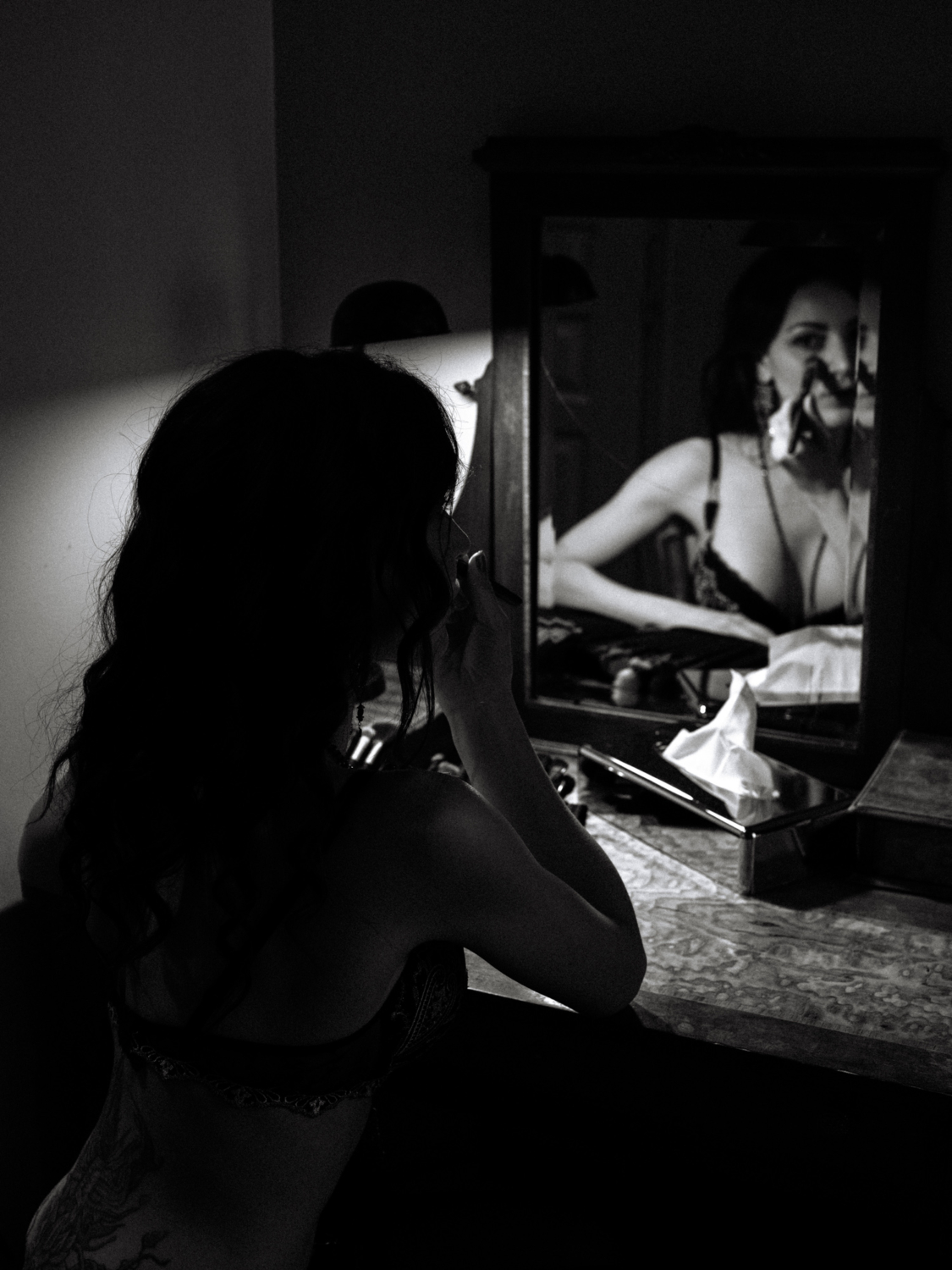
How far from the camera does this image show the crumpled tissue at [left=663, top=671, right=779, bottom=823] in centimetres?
165

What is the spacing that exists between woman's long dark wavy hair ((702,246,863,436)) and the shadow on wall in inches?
32.9

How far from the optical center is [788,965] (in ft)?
4.55

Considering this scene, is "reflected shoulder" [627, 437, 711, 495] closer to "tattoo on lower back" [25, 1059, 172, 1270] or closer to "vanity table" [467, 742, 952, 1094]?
"vanity table" [467, 742, 952, 1094]

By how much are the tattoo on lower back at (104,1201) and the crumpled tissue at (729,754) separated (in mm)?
849

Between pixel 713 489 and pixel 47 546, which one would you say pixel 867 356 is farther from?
pixel 47 546

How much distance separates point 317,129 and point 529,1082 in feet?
4.89

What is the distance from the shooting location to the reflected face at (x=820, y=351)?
1.67 meters

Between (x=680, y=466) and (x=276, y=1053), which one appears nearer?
(x=276, y=1053)

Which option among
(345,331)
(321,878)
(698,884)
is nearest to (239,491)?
(321,878)

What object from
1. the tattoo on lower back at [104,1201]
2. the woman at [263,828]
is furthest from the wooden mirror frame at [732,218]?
the tattoo on lower back at [104,1201]

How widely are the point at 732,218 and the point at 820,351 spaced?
223 millimetres

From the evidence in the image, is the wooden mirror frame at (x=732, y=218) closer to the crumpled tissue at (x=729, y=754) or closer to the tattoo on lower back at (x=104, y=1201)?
the crumpled tissue at (x=729, y=754)

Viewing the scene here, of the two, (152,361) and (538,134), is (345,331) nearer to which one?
(152,361)

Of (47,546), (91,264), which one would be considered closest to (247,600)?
(47,546)
